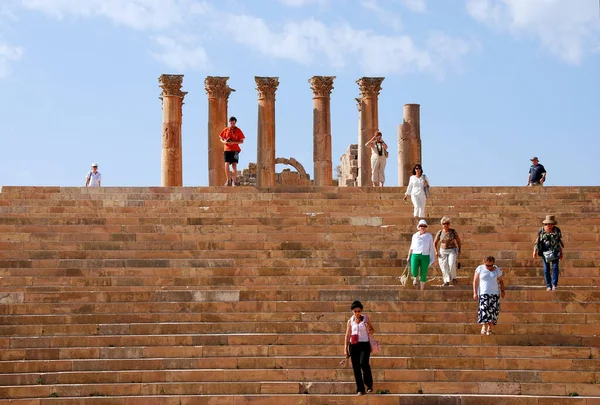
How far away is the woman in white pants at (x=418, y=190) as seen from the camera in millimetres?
25250

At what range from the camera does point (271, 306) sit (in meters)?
20.8

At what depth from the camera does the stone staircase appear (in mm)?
18500

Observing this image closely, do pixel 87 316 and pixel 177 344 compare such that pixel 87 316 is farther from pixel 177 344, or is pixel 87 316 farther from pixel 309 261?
pixel 309 261

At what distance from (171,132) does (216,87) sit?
2.42m

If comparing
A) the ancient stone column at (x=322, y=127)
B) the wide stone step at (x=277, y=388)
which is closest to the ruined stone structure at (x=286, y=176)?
the ancient stone column at (x=322, y=127)

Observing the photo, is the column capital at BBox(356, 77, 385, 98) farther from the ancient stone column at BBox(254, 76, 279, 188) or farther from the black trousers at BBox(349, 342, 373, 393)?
the black trousers at BBox(349, 342, 373, 393)

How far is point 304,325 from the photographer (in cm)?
2008

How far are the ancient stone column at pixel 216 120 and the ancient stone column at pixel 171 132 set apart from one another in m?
1.55

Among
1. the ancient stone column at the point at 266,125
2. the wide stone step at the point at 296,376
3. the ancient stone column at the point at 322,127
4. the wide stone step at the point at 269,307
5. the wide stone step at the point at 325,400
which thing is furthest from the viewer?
the ancient stone column at the point at 322,127

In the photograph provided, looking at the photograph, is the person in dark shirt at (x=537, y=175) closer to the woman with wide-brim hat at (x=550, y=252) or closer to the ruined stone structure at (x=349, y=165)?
the woman with wide-brim hat at (x=550, y=252)

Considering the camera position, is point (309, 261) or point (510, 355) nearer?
point (510, 355)

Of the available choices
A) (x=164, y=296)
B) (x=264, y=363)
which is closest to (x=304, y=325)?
(x=264, y=363)

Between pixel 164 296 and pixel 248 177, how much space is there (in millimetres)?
31276

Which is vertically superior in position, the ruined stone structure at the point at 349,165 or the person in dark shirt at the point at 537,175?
the ruined stone structure at the point at 349,165
